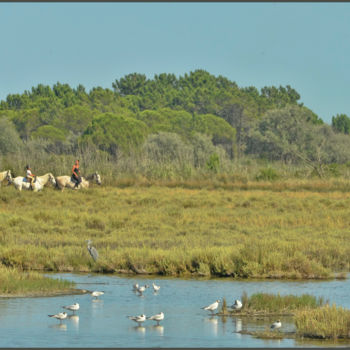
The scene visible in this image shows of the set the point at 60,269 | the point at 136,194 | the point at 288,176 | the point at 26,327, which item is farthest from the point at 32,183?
the point at 26,327

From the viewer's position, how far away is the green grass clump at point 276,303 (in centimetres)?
1524

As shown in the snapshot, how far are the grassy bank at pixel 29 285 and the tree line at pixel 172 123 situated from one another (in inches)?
1706

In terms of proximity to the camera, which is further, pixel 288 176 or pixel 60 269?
pixel 288 176

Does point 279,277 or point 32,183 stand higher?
point 32,183

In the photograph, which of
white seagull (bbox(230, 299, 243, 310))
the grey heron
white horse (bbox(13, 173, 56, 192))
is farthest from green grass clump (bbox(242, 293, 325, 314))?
white horse (bbox(13, 173, 56, 192))

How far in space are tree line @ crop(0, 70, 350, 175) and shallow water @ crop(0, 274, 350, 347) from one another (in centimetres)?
4242

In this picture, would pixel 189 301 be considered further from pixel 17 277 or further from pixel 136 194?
pixel 136 194

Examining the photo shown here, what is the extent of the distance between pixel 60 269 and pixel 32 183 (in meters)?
20.7

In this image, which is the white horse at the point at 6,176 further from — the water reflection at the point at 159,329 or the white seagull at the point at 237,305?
the water reflection at the point at 159,329

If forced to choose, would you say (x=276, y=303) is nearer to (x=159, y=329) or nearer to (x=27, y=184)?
(x=159, y=329)

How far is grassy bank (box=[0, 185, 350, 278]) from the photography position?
67.3 feet

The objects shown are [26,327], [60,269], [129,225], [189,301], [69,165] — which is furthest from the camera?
[69,165]

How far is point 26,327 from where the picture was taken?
13695mm

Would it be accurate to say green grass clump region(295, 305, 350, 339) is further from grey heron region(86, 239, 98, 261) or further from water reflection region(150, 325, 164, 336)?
grey heron region(86, 239, 98, 261)
